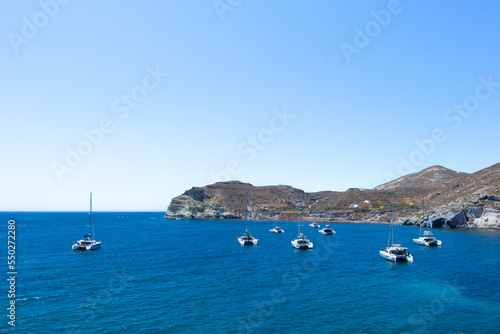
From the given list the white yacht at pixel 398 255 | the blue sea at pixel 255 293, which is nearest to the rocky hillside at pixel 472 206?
the blue sea at pixel 255 293

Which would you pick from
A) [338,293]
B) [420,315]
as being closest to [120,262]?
[338,293]

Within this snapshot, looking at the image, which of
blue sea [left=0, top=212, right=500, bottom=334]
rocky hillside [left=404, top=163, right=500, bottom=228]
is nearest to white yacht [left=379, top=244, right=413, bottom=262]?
blue sea [left=0, top=212, right=500, bottom=334]

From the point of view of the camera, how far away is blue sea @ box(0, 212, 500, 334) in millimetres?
33844

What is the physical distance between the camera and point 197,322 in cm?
3447

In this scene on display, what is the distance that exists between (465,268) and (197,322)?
168 ft

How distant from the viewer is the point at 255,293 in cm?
4478

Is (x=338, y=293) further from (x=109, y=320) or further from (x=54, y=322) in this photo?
(x=54, y=322)

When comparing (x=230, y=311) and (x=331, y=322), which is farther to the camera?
(x=230, y=311)

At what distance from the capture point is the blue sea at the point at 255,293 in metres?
33.8

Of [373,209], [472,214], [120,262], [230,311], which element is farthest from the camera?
[373,209]

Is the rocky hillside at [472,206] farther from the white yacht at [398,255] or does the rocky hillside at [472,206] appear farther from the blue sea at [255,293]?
the white yacht at [398,255]

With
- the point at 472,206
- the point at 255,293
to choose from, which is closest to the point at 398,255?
the point at 255,293

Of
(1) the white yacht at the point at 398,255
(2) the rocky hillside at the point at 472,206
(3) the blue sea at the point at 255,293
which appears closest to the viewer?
(3) the blue sea at the point at 255,293

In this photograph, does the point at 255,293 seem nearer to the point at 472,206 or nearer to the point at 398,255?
the point at 398,255
